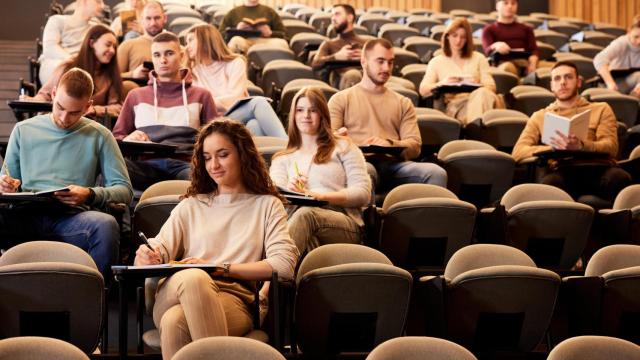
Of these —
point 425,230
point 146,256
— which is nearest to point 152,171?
point 425,230

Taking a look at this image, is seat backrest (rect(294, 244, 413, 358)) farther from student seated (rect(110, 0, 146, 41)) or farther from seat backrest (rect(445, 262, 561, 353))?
student seated (rect(110, 0, 146, 41))

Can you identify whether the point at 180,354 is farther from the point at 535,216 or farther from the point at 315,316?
Answer: the point at 535,216

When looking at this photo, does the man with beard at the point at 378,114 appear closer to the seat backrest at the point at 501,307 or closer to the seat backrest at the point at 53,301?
the seat backrest at the point at 501,307

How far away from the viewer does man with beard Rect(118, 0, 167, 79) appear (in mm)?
6367

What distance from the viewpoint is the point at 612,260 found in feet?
12.9

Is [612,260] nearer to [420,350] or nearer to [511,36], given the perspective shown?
[420,350]

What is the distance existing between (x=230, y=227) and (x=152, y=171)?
1425 mm

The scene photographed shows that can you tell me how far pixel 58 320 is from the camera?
10.9ft

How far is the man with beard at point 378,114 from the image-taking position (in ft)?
17.7

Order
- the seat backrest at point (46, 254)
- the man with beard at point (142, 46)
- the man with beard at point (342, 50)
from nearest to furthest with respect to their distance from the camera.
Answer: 1. the seat backrest at point (46, 254)
2. the man with beard at point (142, 46)
3. the man with beard at point (342, 50)

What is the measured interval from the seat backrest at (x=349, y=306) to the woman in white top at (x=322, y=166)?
2.71ft

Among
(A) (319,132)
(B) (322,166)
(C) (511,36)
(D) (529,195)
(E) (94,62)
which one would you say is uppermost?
(E) (94,62)

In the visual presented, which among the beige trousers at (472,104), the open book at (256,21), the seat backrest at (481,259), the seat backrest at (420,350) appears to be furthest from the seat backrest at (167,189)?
the open book at (256,21)

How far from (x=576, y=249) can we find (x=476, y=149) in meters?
1.06
